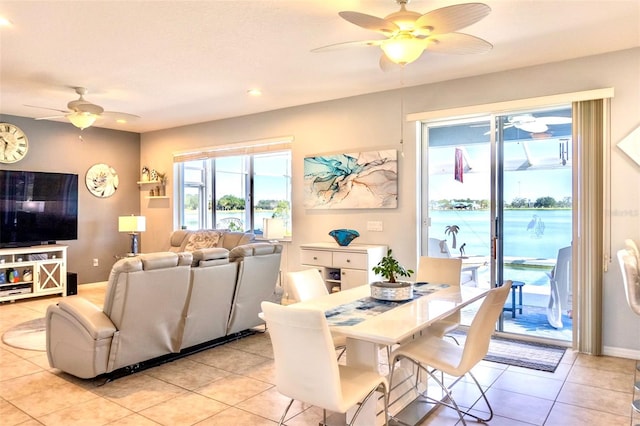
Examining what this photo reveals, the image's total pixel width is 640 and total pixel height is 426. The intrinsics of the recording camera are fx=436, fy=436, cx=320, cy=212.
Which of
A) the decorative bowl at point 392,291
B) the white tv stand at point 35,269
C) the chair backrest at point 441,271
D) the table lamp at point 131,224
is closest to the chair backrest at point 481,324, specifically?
the decorative bowl at point 392,291

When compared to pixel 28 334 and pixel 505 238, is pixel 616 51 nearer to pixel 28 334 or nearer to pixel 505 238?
pixel 505 238

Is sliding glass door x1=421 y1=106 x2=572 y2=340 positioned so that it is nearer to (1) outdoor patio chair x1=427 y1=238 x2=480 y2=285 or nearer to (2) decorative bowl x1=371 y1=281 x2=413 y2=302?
(1) outdoor patio chair x1=427 y1=238 x2=480 y2=285

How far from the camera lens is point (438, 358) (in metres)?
2.52

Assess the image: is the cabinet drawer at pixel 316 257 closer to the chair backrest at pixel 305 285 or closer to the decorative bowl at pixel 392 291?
the chair backrest at pixel 305 285

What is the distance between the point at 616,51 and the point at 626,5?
39.5 inches

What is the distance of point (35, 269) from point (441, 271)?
226 inches

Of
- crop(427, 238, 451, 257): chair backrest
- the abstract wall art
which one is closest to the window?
the abstract wall art

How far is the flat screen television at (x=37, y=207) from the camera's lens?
20.6 feet

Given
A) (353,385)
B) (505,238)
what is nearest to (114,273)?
(353,385)

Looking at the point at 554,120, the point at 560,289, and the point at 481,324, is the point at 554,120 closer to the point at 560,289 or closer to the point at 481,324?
the point at 560,289

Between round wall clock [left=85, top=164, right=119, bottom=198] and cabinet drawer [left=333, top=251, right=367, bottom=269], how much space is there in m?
4.82

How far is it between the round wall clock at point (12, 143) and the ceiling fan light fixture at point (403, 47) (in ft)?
20.5

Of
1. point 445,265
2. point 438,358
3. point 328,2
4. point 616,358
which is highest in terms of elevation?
point 328,2

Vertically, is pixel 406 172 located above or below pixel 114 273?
above
